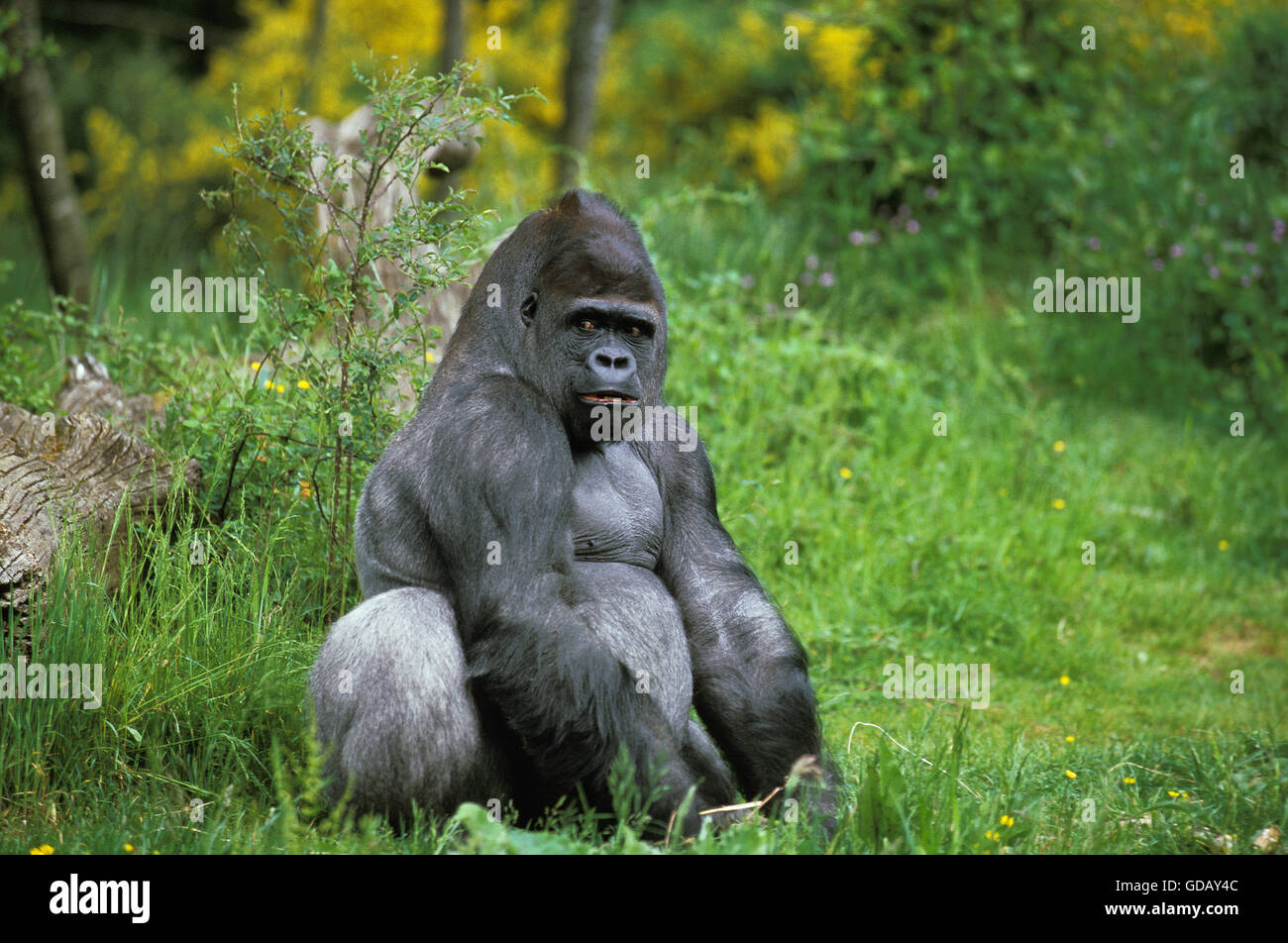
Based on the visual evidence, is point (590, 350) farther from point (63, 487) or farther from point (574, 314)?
point (63, 487)

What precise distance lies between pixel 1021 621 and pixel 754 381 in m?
2.03

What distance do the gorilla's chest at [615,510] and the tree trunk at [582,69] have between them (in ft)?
20.3

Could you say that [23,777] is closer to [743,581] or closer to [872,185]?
[743,581]

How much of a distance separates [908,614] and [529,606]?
10.8ft

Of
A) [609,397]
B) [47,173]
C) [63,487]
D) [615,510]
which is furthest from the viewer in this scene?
[47,173]

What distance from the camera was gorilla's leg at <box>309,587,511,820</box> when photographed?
3.32 m

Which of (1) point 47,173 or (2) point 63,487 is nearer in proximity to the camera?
(2) point 63,487

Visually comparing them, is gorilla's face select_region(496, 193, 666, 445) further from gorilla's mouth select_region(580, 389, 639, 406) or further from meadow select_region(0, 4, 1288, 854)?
meadow select_region(0, 4, 1288, 854)

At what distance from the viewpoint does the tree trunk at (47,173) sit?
24.5ft

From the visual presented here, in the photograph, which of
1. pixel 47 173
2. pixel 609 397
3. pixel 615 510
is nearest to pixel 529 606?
pixel 615 510

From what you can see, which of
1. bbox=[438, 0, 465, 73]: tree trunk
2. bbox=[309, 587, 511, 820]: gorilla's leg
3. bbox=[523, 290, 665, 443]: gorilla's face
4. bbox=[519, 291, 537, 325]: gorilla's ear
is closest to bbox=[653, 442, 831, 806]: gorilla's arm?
bbox=[523, 290, 665, 443]: gorilla's face

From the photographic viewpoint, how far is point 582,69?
9805 millimetres

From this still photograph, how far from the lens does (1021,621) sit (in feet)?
20.1
